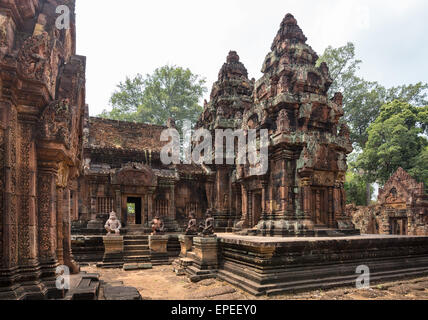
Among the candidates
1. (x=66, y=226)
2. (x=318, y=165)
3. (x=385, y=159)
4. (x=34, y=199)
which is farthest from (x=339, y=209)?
(x=385, y=159)

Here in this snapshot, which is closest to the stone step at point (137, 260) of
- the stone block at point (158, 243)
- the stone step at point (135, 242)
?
the stone block at point (158, 243)

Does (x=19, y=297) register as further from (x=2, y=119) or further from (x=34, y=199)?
(x=2, y=119)

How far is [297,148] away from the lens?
9.70 metres

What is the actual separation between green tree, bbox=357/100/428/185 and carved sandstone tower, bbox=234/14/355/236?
46.4 feet

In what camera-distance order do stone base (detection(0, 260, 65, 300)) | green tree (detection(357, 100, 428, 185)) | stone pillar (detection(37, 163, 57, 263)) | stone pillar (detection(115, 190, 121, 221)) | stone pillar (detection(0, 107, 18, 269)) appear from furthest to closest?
green tree (detection(357, 100, 428, 185)) → stone pillar (detection(115, 190, 121, 221)) → stone pillar (detection(37, 163, 57, 263)) → stone pillar (detection(0, 107, 18, 269)) → stone base (detection(0, 260, 65, 300))

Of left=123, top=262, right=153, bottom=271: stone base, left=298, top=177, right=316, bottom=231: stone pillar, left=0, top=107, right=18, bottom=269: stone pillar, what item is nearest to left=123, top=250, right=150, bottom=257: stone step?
left=123, top=262, right=153, bottom=271: stone base

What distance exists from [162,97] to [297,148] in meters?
21.0

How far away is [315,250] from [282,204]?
259 centimetres

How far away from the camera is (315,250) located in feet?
22.6

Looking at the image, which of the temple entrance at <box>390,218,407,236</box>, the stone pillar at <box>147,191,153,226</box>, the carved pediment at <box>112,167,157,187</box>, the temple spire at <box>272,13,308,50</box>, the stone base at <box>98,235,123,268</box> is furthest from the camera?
the temple entrance at <box>390,218,407,236</box>

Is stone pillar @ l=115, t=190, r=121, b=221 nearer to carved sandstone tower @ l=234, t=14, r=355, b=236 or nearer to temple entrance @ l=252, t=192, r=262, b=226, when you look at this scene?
carved sandstone tower @ l=234, t=14, r=355, b=236

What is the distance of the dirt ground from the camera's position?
593 centimetres

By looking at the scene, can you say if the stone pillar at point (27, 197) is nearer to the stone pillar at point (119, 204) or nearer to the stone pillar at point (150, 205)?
the stone pillar at point (119, 204)

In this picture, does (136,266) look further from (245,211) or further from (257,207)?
(257,207)
